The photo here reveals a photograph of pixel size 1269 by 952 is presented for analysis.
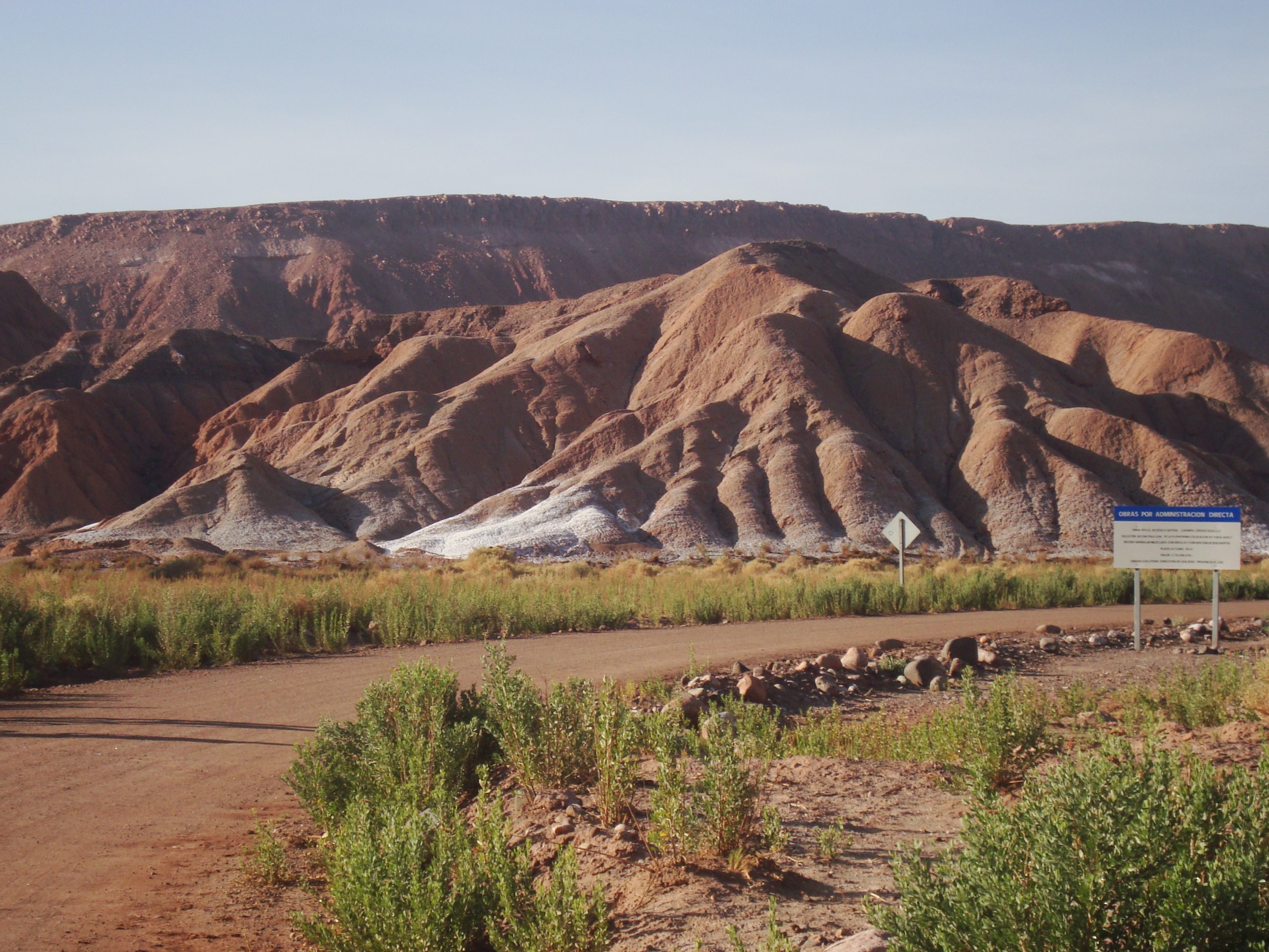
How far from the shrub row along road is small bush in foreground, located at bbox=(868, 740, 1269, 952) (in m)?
4.18

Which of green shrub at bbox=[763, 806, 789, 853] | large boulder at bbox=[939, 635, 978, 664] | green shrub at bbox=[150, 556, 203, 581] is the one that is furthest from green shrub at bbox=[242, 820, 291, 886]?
green shrub at bbox=[150, 556, 203, 581]

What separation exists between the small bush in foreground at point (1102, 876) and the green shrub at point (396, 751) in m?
3.92

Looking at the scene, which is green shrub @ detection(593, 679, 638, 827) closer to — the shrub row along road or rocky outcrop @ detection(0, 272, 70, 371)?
the shrub row along road

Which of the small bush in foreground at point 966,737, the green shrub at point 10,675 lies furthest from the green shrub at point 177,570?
the small bush in foreground at point 966,737

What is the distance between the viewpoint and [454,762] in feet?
25.5

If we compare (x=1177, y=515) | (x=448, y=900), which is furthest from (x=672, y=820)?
(x=1177, y=515)

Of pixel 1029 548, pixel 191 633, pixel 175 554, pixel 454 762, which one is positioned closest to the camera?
pixel 454 762

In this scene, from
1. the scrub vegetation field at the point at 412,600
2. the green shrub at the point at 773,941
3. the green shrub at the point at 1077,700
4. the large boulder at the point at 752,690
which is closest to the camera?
the green shrub at the point at 773,941

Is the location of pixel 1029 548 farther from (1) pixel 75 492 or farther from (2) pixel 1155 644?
(1) pixel 75 492

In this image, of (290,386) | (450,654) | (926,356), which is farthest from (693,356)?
(450,654)

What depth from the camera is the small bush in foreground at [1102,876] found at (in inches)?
140

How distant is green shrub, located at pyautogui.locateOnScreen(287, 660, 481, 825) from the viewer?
24.3 feet

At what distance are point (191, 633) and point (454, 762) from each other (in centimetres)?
946

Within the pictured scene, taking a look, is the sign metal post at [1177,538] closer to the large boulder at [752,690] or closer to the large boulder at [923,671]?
the large boulder at [923,671]
